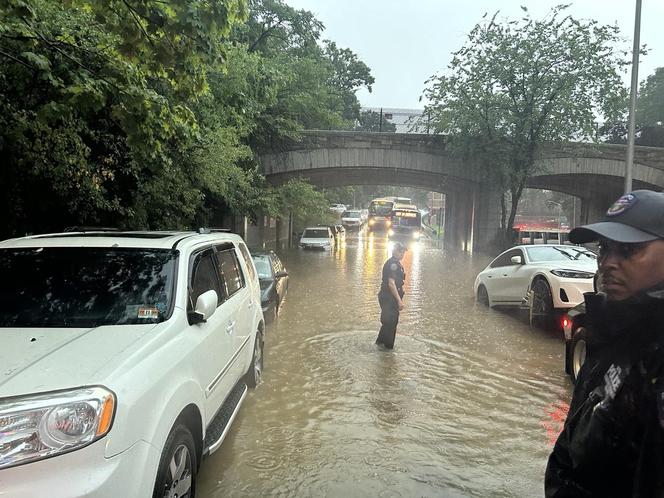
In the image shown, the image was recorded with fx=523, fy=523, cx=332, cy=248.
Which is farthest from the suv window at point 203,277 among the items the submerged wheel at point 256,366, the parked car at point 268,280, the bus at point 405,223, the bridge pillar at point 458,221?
the bus at point 405,223

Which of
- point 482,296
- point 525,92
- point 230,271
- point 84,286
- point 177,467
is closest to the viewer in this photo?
point 177,467

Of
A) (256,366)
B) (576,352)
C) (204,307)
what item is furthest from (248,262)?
(576,352)

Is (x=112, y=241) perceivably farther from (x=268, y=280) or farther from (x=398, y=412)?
(x=268, y=280)

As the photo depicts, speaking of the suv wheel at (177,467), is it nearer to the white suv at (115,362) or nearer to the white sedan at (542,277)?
the white suv at (115,362)

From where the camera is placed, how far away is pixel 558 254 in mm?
10195

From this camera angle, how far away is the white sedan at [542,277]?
8844mm

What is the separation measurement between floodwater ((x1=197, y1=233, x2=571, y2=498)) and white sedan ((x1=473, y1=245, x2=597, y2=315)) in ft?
1.99

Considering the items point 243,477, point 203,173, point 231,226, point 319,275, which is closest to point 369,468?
point 243,477

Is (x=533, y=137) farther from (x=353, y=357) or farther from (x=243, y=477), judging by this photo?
(x=243, y=477)

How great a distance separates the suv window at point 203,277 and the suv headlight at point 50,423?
4.64ft

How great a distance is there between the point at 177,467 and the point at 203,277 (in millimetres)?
1634

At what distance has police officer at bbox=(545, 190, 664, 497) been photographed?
1.39 m

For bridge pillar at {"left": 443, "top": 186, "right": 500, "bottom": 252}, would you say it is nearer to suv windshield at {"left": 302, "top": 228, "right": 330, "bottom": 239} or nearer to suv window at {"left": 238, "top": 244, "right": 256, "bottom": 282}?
suv windshield at {"left": 302, "top": 228, "right": 330, "bottom": 239}

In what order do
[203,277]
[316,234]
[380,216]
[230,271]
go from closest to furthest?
[203,277]
[230,271]
[316,234]
[380,216]
